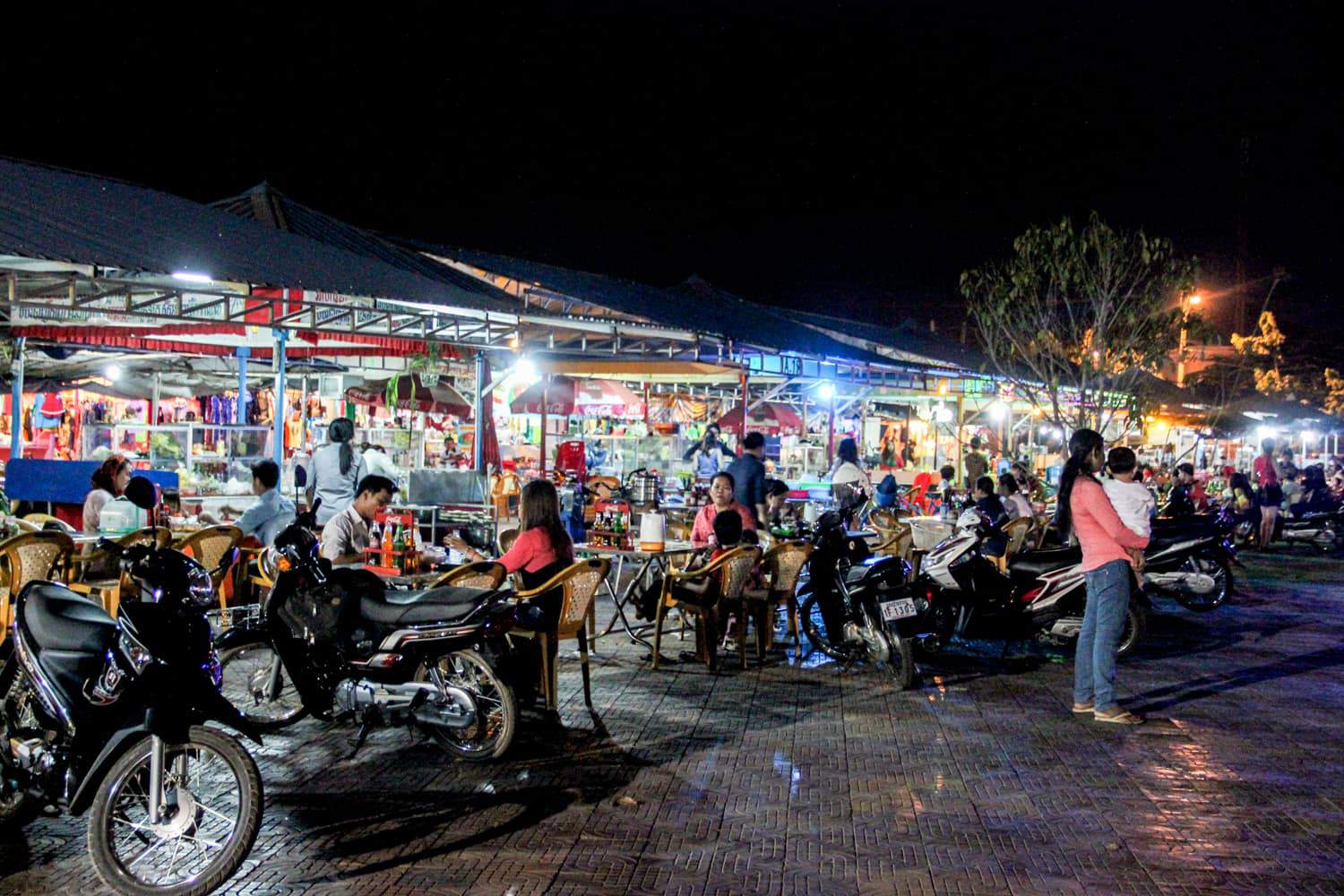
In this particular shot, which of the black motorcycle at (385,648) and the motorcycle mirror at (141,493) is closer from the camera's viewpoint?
the black motorcycle at (385,648)

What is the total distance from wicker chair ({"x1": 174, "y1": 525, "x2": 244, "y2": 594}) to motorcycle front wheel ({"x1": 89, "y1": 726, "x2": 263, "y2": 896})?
4124 millimetres

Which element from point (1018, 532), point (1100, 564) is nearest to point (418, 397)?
point (1018, 532)

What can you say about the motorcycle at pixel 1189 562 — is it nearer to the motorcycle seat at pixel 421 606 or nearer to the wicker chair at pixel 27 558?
the motorcycle seat at pixel 421 606

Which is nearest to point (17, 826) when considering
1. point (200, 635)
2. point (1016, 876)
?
point (200, 635)

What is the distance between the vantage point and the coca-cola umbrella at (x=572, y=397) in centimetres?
1738

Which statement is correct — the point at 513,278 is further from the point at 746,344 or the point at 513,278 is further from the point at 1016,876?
the point at 1016,876

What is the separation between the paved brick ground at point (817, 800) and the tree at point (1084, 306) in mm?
7701

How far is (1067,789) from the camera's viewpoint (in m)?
5.66

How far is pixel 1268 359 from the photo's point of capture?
4081 cm

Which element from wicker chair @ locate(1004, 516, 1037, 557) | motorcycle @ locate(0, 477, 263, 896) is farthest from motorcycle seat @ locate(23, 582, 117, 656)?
wicker chair @ locate(1004, 516, 1037, 557)

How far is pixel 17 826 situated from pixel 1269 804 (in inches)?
221

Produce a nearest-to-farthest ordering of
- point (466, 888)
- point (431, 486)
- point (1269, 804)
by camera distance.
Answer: point (466, 888) < point (1269, 804) < point (431, 486)

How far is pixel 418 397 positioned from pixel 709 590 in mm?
9545

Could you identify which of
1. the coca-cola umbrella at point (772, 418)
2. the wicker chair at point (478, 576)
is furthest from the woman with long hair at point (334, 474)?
the coca-cola umbrella at point (772, 418)
